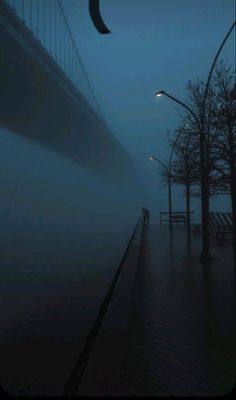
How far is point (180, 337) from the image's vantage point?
6.13 meters

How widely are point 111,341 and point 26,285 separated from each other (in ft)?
46.5

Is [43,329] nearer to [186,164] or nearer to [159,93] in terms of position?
[159,93]

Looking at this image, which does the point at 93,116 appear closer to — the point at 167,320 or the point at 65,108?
the point at 65,108

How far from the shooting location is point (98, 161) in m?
63.3

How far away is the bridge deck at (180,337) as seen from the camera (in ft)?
14.9

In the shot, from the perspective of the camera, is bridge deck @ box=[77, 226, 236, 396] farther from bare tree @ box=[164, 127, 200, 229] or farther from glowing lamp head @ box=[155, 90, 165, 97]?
bare tree @ box=[164, 127, 200, 229]

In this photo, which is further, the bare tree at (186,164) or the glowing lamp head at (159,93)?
the bare tree at (186,164)

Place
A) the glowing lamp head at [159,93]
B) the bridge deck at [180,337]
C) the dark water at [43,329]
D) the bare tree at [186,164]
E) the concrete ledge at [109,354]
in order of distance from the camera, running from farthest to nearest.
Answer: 1. the bare tree at [186,164]
2. the glowing lamp head at [159,93]
3. the dark water at [43,329]
4. the bridge deck at [180,337]
5. the concrete ledge at [109,354]

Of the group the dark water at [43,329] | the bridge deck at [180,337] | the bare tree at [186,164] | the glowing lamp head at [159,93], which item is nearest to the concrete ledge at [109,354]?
the bridge deck at [180,337]

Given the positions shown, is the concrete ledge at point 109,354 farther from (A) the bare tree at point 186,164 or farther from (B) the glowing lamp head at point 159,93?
(A) the bare tree at point 186,164

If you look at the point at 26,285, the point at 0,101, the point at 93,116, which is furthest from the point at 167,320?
the point at 93,116

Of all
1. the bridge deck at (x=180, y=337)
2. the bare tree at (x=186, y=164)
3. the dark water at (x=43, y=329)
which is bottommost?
the dark water at (x=43, y=329)

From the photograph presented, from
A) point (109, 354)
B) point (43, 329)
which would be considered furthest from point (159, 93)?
point (109, 354)

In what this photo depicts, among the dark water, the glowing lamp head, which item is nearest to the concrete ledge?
the dark water
